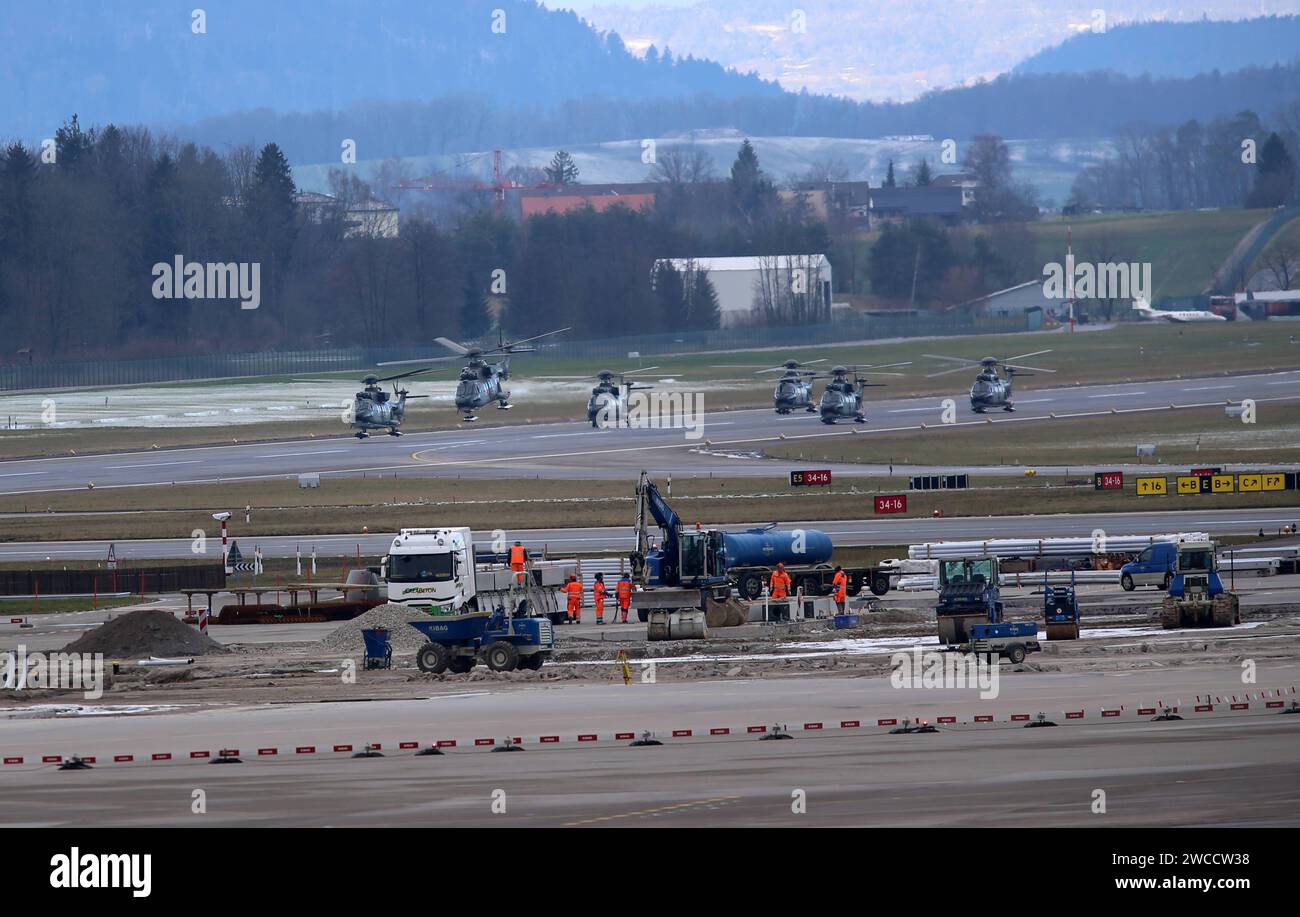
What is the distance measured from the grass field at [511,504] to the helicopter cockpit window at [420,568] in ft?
70.2

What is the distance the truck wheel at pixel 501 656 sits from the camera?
36934 mm

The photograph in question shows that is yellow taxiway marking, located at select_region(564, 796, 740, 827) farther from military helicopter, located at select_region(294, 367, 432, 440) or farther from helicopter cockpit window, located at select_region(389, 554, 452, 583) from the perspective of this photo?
military helicopter, located at select_region(294, 367, 432, 440)

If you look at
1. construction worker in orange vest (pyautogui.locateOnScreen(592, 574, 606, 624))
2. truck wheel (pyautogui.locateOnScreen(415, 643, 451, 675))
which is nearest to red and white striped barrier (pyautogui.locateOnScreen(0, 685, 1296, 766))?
truck wheel (pyautogui.locateOnScreen(415, 643, 451, 675))

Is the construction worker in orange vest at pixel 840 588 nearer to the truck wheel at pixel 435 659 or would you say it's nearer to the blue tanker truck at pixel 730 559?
the blue tanker truck at pixel 730 559

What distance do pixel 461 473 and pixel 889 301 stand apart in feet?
375

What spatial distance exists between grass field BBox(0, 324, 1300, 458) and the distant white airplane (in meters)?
8.17

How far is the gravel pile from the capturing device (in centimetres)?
4209

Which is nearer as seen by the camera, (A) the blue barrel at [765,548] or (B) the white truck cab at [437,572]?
(B) the white truck cab at [437,572]

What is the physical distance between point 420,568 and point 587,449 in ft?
167

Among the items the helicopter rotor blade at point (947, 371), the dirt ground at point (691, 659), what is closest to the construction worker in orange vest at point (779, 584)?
the dirt ground at point (691, 659)

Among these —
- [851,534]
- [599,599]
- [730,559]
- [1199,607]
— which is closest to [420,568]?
[599,599]

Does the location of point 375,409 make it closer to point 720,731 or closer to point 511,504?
point 511,504

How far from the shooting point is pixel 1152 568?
159ft
